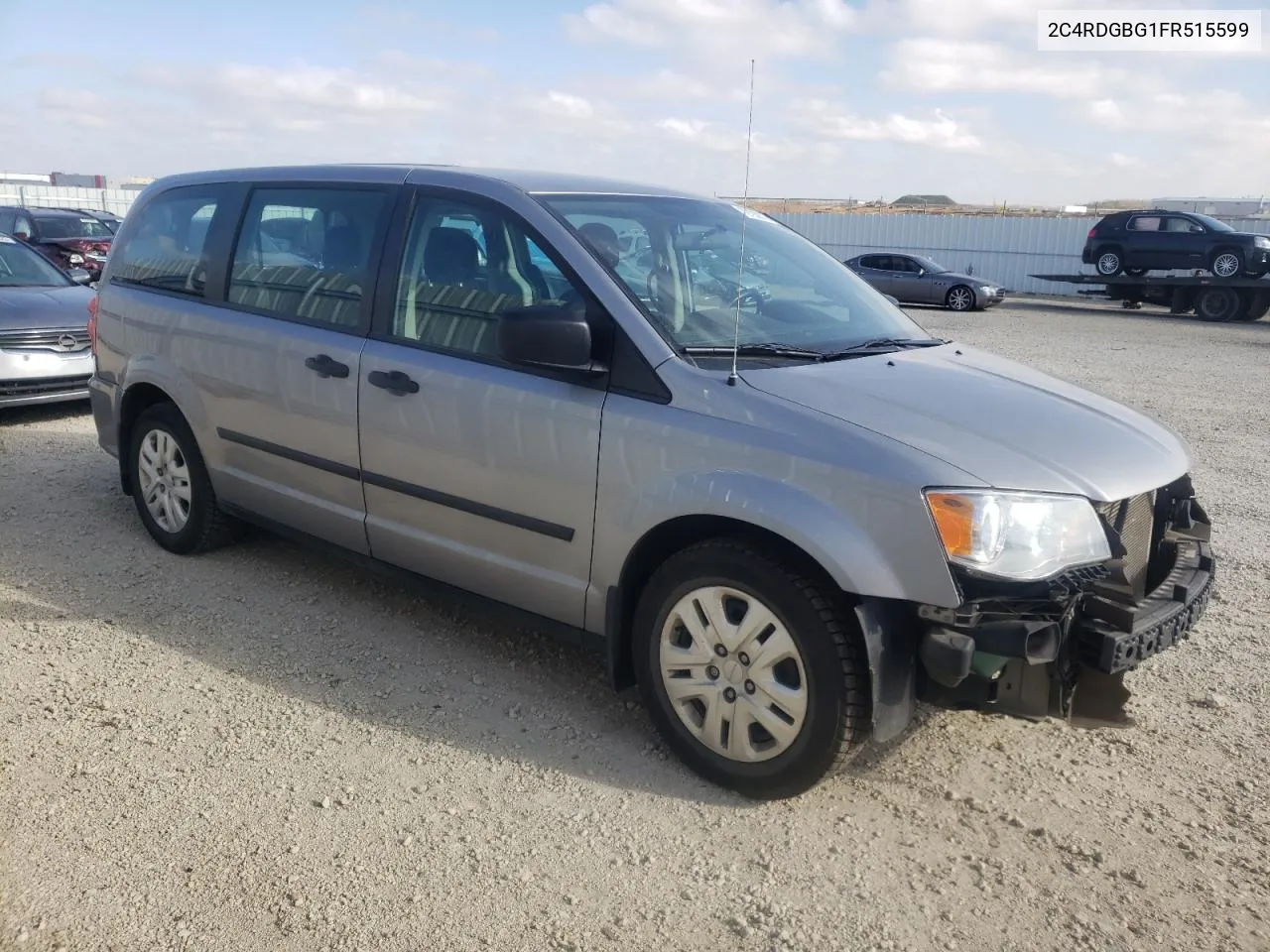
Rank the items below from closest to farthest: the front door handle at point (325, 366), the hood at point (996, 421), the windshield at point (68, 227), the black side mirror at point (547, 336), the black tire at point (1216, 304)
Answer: the hood at point (996, 421) < the black side mirror at point (547, 336) < the front door handle at point (325, 366) < the windshield at point (68, 227) < the black tire at point (1216, 304)

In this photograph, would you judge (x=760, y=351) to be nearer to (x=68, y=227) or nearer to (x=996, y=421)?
(x=996, y=421)

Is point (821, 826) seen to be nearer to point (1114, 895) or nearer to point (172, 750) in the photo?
point (1114, 895)

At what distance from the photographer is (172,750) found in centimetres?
343

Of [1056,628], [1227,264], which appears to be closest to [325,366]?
[1056,628]

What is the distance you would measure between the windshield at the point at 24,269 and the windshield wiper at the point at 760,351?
7.86m

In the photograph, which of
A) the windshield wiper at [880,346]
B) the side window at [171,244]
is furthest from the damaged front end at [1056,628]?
the side window at [171,244]

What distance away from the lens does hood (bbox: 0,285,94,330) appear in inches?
322

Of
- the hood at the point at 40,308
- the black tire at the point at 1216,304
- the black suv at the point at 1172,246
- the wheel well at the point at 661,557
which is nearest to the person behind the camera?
the wheel well at the point at 661,557

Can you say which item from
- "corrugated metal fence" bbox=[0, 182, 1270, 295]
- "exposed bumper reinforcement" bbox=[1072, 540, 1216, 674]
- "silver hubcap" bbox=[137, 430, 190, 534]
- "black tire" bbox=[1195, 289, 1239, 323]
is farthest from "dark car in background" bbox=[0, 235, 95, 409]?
"black tire" bbox=[1195, 289, 1239, 323]

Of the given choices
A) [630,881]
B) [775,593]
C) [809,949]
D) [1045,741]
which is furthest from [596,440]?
[1045,741]

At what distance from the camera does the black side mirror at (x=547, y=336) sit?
3.24 meters

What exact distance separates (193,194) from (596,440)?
2.91 metres

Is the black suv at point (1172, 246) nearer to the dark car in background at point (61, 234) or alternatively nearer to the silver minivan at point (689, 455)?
the dark car in background at point (61, 234)

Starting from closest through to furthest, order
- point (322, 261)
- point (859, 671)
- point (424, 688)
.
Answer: point (859, 671)
point (424, 688)
point (322, 261)
